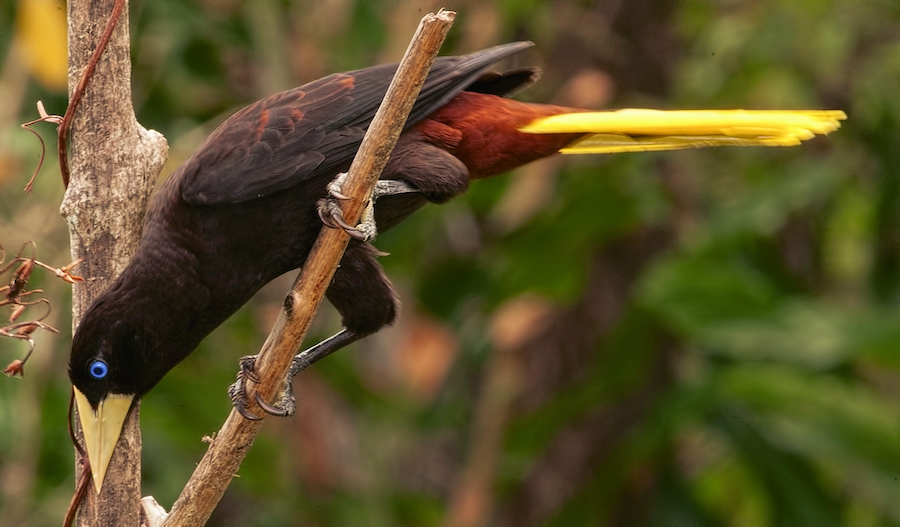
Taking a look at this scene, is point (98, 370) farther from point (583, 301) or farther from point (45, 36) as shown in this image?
point (583, 301)

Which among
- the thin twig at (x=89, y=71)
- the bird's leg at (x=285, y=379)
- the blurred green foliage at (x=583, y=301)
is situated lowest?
the blurred green foliage at (x=583, y=301)

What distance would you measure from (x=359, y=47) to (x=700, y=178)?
7.18 ft

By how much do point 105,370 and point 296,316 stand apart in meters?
0.54

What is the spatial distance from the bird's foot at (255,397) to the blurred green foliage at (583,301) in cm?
106

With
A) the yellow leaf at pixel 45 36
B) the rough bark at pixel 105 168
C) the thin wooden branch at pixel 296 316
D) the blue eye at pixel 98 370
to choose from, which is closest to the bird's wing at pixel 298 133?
the rough bark at pixel 105 168

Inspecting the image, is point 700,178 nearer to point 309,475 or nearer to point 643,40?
point 643,40

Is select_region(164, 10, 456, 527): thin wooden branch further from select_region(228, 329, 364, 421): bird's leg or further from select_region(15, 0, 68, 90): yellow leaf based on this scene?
select_region(15, 0, 68, 90): yellow leaf

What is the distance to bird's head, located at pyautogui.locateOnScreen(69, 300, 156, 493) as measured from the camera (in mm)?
1937

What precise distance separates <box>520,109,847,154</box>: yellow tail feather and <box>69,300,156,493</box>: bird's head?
1.16m

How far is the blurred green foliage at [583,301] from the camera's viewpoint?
3328 millimetres

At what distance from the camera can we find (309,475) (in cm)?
394

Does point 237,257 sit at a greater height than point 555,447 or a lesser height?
greater

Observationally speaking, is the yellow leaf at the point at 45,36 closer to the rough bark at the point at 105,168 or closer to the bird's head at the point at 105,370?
the rough bark at the point at 105,168

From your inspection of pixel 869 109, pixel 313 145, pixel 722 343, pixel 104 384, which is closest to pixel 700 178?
pixel 869 109
